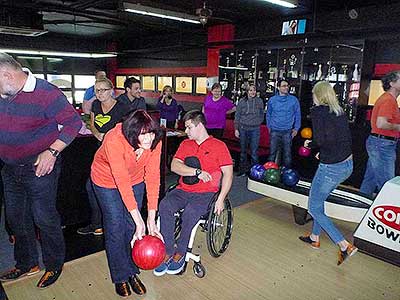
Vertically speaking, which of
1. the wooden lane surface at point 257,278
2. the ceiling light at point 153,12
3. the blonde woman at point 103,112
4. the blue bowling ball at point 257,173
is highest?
the ceiling light at point 153,12

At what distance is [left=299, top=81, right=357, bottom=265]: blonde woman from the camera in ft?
8.16

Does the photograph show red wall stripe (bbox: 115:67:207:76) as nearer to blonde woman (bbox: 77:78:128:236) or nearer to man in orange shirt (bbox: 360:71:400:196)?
man in orange shirt (bbox: 360:71:400:196)

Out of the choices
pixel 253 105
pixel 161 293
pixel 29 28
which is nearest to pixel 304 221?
pixel 161 293

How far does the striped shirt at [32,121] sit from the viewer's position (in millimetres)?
1863

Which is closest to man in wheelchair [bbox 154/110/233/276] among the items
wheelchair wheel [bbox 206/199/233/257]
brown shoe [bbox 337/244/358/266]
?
wheelchair wheel [bbox 206/199/233/257]

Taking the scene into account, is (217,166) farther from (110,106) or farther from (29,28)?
(29,28)

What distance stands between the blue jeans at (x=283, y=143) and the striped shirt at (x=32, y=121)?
326 cm

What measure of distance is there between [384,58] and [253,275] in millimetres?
3690

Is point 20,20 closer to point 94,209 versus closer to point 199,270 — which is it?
point 94,209

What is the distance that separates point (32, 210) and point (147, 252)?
2.53 ft

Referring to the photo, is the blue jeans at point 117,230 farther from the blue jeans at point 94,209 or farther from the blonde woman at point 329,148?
the blonde woman at point 329,148

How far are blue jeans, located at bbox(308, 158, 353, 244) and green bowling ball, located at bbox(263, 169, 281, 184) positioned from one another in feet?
2.70

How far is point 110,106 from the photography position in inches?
108

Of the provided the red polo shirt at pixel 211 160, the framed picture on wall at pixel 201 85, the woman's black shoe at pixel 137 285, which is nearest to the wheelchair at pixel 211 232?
the red polo shirt at pixel 211 160
